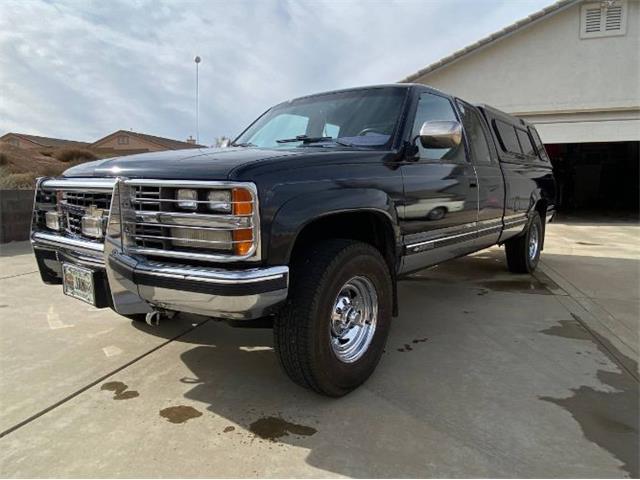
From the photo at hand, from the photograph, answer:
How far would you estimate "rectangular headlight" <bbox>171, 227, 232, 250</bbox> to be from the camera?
235cm

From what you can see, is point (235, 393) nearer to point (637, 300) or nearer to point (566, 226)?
point (637, 300)

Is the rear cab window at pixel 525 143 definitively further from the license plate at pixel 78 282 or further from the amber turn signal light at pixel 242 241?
the license plate at pixel 78 282

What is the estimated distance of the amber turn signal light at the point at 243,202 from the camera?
7.54 ft

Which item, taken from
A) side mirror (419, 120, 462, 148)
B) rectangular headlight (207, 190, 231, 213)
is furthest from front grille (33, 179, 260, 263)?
side mirror (419, 120, 462, 148)

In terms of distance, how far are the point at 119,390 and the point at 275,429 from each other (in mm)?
1100

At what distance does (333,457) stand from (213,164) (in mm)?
1566

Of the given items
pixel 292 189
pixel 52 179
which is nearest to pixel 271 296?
pixel 292 189

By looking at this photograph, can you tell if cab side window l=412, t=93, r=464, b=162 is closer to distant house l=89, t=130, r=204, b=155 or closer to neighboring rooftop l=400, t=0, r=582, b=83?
neighboring rooftop l=400, t=0, r=582, b=83

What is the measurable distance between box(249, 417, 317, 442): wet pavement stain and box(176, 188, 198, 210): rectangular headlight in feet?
3.94

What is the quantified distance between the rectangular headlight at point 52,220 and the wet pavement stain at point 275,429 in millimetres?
1913

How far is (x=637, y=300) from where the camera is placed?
5148 mm

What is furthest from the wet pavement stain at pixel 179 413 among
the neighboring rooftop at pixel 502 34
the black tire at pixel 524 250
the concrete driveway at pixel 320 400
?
the neighboring rooftop at pixel 502 34

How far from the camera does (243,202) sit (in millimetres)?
2297

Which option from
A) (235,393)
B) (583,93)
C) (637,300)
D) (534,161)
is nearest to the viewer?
(235,393)
